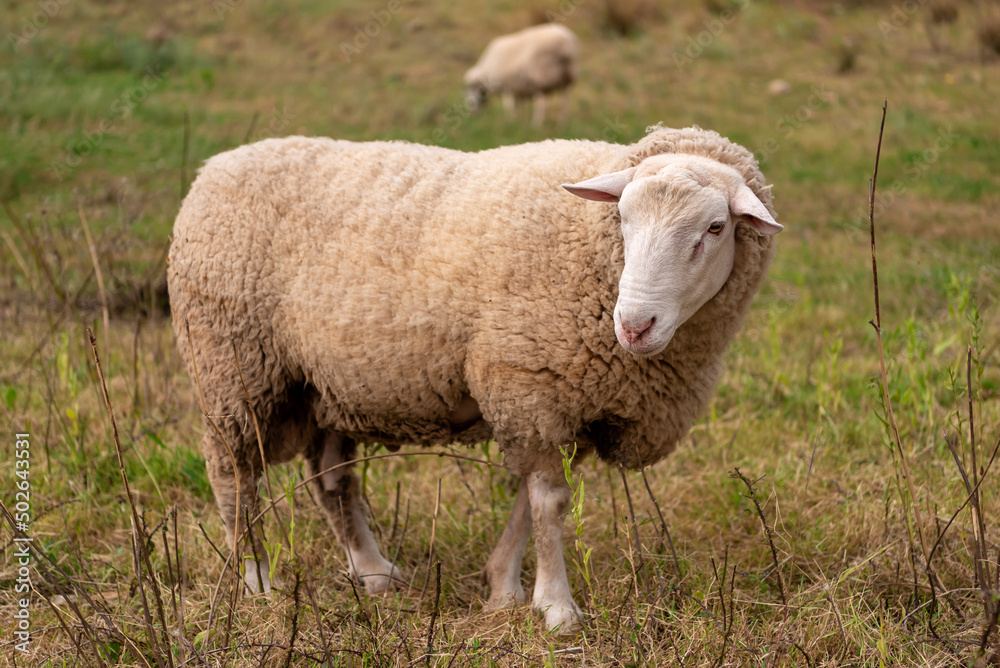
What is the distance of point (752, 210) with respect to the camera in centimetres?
217

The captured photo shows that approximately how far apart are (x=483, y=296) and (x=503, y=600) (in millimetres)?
1006

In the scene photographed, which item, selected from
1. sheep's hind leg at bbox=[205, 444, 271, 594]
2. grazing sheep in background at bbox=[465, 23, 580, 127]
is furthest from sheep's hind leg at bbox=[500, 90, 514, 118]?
sheep's hind leg at bbox=[205, 444, 271, 594]

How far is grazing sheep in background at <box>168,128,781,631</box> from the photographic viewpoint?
2270 mm

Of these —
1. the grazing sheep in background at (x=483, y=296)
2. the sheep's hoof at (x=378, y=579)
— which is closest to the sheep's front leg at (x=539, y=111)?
the grazing sheep in background at (x=483, y=296)

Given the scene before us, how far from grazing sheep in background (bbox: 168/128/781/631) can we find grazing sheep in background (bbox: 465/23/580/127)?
25.4 ft

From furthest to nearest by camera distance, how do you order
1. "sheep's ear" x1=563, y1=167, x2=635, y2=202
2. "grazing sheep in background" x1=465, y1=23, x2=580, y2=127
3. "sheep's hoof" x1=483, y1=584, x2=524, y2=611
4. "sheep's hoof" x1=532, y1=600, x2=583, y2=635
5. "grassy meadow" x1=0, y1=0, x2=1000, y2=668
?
"grazing sheep in background" x1=465, y1=23, x2=580, y2=127
"sheep's hoof" x1=483, y1=584, x2=524, y2=611
"sheep's hoof" x1=532, y1=600, x2=583, y2=635
"grassy meadow" x1=0, y1=0, x2=1000, y2=668
"sheep's ear" x1=563, y1=167, x2=635, y2=202

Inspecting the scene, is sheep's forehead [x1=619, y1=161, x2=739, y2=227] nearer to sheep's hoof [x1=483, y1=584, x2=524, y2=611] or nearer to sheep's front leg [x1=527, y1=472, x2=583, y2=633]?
sheep's front leg [x1=527, y1=472, x2=583, y2=633]

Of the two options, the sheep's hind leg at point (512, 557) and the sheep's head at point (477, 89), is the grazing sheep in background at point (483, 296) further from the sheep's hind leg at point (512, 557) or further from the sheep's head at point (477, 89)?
the sheep's head at point (477, 89)

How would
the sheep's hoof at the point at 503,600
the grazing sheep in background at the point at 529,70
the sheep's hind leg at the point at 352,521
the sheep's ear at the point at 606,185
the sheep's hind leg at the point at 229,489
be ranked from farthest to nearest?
the grazing sheep in background at the point at 529,70 < the sheep's hind leg at the point at 352,521 < the sheep's hind leg at the point at 229,489 < the sheep's hoof at the point at 503,600 < the sheep's ear at the point at 606,185

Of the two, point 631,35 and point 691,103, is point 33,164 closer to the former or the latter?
point 691,103

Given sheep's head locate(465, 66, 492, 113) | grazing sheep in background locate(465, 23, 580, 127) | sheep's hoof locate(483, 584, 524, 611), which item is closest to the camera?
sheep's hoof locate(483, 584, 524, 611)

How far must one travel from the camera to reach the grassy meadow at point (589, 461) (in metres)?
2.38

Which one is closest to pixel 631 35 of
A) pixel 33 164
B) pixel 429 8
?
pixel 429 8

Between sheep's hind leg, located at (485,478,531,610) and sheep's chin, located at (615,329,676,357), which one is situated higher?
sheep's chin, located at (615,329,676,357)
